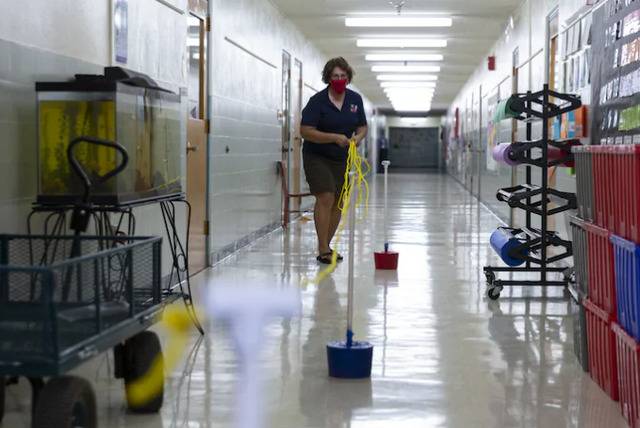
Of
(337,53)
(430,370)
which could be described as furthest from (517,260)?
(337,53)

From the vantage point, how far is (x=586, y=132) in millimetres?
6621

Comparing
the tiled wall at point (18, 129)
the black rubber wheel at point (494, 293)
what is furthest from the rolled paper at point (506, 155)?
the tiled wall at point (18, 129)

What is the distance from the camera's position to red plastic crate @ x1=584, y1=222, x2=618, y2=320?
3609 mm

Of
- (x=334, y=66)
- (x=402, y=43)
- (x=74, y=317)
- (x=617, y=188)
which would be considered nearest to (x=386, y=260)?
(x=334, y=66)

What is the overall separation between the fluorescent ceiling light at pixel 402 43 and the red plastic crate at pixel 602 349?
11048 millimetres

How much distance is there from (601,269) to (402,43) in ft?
38.0

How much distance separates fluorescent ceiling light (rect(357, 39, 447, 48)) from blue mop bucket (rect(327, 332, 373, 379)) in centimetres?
1116

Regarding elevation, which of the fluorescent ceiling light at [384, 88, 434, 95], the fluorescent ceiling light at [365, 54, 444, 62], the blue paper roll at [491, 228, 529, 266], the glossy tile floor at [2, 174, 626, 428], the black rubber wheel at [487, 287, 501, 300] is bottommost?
the glossy tile floor at [2, 174, 626, 428]

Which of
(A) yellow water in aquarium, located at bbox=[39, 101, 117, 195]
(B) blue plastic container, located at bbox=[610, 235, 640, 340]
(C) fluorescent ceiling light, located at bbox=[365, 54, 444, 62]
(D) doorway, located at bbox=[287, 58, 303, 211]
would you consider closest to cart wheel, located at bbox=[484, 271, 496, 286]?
(B) blue plastic container, located at bbox=[610, 235, 640, 340]

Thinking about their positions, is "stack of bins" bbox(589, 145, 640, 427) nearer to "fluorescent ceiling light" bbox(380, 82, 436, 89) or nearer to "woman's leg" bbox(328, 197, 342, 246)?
"woman's leg" bbox(328, 197, 342, 246)

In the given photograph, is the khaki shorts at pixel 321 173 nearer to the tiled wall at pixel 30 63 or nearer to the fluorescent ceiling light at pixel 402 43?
the tiled wall at pixel 30 63

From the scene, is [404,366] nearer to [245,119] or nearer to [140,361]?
[140,361]

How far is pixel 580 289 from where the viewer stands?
13.7 ft

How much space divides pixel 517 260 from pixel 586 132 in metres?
1.07
